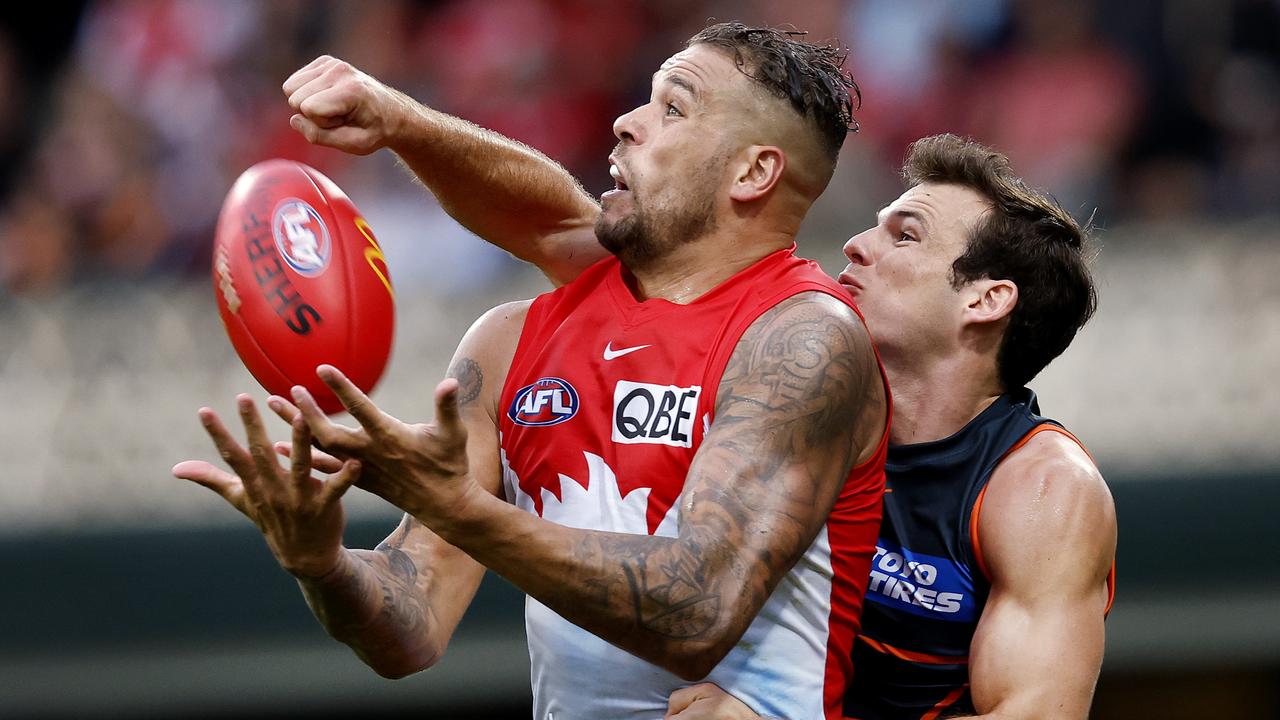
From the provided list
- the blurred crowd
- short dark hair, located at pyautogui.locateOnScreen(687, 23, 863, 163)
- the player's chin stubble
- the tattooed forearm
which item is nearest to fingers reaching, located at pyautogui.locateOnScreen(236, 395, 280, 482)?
the tattooed forearm

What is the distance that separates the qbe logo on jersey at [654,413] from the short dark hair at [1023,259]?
1096 mm

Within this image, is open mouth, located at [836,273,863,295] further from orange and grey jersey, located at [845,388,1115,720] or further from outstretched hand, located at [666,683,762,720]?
outstretched hand, located at [666,683,762,720]

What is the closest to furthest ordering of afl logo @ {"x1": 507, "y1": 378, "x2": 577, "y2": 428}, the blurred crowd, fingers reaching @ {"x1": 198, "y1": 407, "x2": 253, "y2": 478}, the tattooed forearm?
fingers reaching @ {"x1": 198, "y1": 407, "x2": 253, "y2": 478} < afl logo @ {"x1": 507, "y1": 378, "x2": 577, "y2": 428} < the tattooed forearm < the blurred crowd

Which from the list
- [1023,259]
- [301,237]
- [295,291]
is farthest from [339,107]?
[1023,259]

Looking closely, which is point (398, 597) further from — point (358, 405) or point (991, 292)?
point (991, 292)

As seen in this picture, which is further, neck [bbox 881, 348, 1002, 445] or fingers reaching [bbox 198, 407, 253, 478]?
neck [bbox 881, 348, 1002, 445]

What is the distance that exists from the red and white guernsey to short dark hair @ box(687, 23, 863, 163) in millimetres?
349

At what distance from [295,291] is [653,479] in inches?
34.1

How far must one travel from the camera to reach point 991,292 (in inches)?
173

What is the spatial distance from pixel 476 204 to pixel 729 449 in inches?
51.7

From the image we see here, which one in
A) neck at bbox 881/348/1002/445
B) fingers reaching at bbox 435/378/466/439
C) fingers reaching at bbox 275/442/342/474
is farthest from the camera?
neck at bbox 881/348/1002/445

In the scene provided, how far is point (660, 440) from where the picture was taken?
142 inches

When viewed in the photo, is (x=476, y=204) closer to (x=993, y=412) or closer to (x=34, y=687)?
(x=993, y=412)

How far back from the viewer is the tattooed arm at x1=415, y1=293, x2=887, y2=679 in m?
3.17
